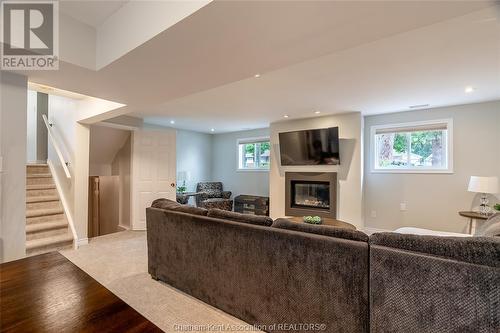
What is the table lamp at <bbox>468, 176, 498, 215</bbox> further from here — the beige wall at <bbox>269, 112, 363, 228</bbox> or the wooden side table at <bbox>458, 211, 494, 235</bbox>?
the beige wall at <bbox>269, 112, 363, 228</bbox>

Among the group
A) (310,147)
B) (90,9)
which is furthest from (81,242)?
(310,147)

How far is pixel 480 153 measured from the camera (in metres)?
3.97

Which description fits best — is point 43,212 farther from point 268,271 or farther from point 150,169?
point 268,271

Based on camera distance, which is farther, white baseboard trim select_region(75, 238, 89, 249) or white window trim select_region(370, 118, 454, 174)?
white window trim select_region(370, 118, 454, 174)

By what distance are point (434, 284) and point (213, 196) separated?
6161 millimetres

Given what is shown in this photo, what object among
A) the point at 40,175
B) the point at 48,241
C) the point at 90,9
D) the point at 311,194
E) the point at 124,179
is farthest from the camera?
the point at 311,194

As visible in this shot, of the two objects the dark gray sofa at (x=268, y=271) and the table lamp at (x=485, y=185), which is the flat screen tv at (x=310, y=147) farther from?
the dark gray sofa at (x=268, y=271)

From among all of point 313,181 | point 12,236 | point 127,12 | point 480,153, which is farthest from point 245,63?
point 480,153

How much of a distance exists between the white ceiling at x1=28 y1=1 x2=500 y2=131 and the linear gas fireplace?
1594 millimetres

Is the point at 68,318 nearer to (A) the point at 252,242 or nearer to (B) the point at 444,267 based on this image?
(A) the point at 252,242

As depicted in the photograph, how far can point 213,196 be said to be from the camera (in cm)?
704

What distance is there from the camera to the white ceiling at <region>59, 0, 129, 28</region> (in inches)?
66.1

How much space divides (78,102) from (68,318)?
3.99 meters

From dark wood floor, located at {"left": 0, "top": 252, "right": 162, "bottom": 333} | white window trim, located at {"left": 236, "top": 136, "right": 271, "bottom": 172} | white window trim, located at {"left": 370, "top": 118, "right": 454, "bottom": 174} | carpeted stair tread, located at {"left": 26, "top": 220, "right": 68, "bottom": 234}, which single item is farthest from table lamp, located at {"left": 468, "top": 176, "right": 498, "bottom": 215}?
carpeted stair tread, located at {"left": 26, "top": 220, "right": 68, "bottom": 234}
